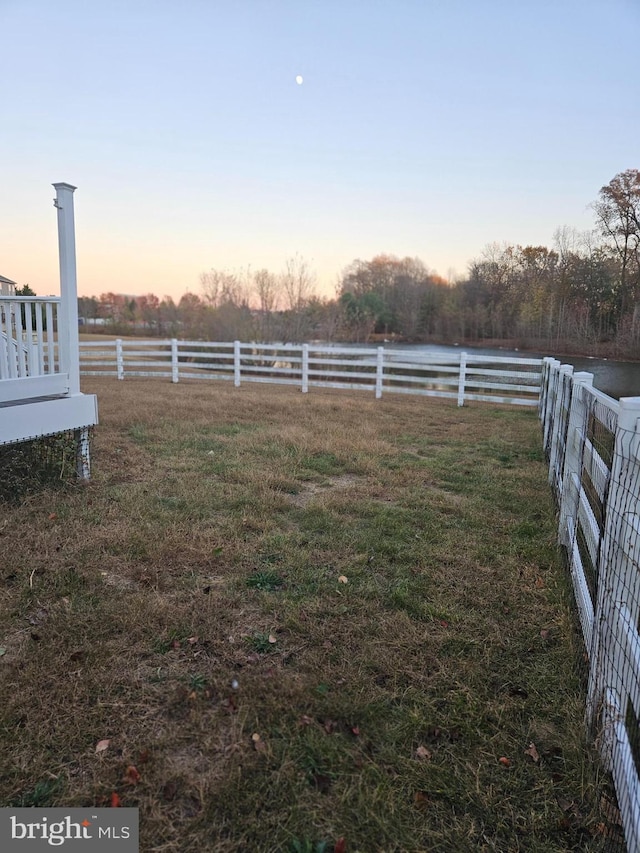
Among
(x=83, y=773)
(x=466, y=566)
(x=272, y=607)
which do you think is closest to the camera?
(x=83, y=773)

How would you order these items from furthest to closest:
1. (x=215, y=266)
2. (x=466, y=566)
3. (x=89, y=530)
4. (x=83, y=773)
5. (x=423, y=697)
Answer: (x=215, y=266) < (x=89, y=530) < (x=466, y=566) < (x=423, y=697) < (x=83, y=773)

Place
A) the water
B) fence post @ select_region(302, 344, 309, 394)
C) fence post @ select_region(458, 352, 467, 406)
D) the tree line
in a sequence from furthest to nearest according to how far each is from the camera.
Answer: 1. the tree line
2. fence post @ select_region(302, 344, 309, 394)
3. fence post @ select_region(458, 352, 467, 406)
4. the water

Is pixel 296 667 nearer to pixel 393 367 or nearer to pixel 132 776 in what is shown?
pixel 132 776

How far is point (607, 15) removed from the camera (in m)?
9.80

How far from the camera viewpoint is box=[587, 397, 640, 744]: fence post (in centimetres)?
151

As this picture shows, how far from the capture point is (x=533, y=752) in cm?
169

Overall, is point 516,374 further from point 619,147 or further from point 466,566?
point 619,147

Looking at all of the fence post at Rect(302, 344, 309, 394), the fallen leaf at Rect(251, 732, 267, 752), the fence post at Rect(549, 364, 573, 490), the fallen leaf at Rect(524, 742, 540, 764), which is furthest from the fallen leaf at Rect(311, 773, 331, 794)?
the fence post at Rect(302, 344, 309, 394)

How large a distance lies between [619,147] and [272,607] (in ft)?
52.8

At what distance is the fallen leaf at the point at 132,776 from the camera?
1537mm

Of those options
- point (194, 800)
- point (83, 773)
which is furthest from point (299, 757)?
point (83, 773)

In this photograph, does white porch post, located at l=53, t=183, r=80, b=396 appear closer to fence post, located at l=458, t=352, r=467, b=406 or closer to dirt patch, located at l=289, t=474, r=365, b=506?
dirt patch, located at l=289, t=474, r=365, b=506

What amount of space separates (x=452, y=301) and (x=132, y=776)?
66.9ft

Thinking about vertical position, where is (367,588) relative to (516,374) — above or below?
below
